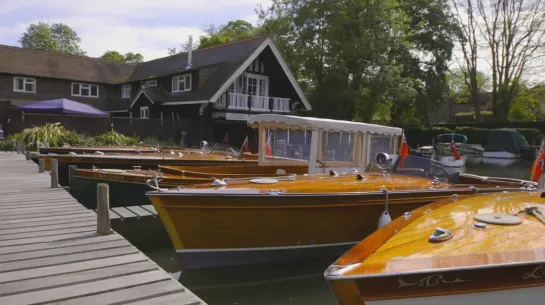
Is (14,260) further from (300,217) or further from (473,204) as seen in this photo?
(473,204)

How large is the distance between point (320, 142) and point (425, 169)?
81.3 inches

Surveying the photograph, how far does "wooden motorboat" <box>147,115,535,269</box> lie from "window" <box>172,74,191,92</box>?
19160 millimetres

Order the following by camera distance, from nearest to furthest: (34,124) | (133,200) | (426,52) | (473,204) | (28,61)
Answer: (473,204)
(133,200)
(34,124)
(28,61)
(426,52)

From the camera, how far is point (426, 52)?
35.8 meters

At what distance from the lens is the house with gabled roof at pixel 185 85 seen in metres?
24.5

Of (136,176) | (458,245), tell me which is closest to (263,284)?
(458,245)

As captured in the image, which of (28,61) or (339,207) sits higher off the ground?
(28,61)

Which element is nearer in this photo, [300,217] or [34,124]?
[300,217]

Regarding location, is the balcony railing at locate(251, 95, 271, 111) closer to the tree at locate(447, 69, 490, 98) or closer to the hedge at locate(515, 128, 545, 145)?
the hedge at locate(515, 128, 545, 145)

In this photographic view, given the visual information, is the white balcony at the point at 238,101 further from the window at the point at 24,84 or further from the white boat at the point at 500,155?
the white boat at the point at 500,155

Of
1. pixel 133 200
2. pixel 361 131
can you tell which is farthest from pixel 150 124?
pixel 361 131

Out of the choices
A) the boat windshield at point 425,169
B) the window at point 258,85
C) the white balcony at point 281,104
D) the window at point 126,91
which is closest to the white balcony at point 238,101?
the window at point 258,85

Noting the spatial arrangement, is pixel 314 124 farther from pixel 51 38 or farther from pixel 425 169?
pixel 51 38

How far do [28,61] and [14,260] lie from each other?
29.7 m
